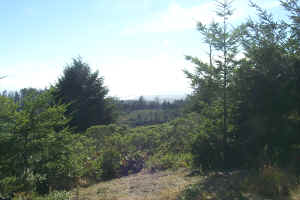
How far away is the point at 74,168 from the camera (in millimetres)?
5129

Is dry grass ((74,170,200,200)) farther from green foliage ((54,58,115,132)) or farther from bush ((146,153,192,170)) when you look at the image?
green foliage ((54,58,115,132))

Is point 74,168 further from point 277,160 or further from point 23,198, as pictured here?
point 277,160

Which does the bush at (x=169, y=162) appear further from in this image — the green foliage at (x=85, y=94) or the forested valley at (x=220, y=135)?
the green foliage at (x=85, y=94)

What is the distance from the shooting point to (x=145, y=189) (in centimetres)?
454

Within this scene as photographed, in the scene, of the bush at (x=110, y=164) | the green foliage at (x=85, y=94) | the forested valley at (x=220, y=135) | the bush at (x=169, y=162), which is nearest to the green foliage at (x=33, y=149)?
the forested valley at (x=220, y=135)

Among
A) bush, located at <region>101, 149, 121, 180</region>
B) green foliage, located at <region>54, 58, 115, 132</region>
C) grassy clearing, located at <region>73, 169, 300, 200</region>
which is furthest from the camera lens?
green foliage, located at <region>54, 58, 115, 132</region>

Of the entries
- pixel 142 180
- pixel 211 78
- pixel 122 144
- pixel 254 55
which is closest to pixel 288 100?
pixel 254 55

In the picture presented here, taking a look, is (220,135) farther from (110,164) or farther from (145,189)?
(110,164)

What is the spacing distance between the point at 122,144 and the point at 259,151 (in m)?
3.53

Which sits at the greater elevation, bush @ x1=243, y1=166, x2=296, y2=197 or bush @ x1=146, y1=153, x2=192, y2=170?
bush @ x1=243, y1=166, x2=296, y2=197

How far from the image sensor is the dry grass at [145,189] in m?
4.13

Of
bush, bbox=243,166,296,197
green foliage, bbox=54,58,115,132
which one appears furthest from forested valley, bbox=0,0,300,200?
green foliage, bbox=54,58,115,132

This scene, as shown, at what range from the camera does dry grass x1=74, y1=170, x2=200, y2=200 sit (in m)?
4.13

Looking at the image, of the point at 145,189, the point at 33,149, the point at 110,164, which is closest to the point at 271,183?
the point at 145,189
